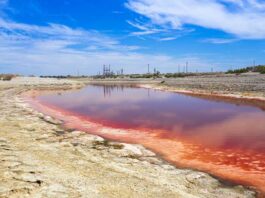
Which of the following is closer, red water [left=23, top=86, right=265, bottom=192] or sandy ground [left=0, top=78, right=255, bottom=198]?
sandy ground [left=0, top=78, right=255, bottom=198]

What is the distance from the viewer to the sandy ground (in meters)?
8.29

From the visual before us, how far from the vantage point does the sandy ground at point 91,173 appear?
829cm

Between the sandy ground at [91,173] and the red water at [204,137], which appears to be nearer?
the sandy ground at [91,173]

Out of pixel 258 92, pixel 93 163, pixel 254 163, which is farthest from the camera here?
pixel 258 92

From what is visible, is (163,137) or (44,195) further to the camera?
(163,137)

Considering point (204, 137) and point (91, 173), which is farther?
point (204, 137)

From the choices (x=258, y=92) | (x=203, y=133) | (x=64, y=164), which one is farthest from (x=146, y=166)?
(x=258, y=92)

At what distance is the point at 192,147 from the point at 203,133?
11.6 ft

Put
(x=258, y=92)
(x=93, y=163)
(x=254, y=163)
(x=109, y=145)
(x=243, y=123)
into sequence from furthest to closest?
(x=258, y=92) < (x=243, y=123) < (x=109, y=145) < (x=254, y=163) < (x=93, y=163)

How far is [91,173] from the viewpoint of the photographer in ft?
31.6

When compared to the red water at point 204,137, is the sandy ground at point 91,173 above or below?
above

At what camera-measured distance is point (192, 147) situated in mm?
14492

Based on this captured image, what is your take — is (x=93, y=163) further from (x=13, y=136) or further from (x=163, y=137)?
(x=163, y=137)

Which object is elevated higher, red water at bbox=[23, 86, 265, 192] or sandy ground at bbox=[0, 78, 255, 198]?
sandy ground at bbox=[0, 78, 255, 198]
